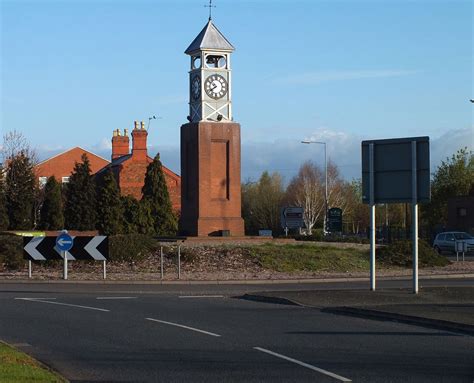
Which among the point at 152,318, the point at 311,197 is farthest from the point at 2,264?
the point at 311,197

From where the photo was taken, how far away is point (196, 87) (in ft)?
128

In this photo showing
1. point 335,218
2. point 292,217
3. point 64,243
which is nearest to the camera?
point 64,243

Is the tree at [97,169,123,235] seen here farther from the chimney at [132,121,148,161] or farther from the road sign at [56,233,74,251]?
the road sign at [56,233,74,251]

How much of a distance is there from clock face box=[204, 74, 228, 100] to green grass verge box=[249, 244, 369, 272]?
7005mm

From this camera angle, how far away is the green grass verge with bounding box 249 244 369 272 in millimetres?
33188

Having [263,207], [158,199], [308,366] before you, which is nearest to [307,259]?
[308,366]

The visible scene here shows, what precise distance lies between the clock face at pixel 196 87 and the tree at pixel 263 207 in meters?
43.8

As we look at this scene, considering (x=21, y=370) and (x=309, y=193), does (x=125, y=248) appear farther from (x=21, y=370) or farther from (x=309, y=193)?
(x=309, y=193)

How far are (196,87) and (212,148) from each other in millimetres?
2788

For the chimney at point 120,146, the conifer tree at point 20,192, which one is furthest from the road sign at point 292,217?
the chimney at point 120,146

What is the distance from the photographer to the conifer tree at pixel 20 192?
188 ft

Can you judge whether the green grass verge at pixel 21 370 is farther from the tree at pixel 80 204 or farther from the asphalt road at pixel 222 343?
the tree at pixel 80 204

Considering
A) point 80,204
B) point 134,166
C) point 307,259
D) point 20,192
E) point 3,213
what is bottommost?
point 307,259

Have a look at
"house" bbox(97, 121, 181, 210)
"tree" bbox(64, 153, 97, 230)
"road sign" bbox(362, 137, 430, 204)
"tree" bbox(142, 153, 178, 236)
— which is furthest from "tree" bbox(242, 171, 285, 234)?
"road sign" bbox(362, 137, 430, 204)
